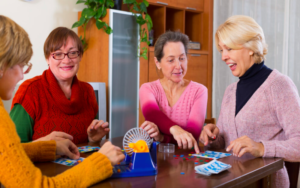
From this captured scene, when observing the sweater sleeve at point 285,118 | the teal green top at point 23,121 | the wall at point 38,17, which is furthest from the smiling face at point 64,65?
the wall at point 38,17

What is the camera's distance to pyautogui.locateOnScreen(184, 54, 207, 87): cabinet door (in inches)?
160

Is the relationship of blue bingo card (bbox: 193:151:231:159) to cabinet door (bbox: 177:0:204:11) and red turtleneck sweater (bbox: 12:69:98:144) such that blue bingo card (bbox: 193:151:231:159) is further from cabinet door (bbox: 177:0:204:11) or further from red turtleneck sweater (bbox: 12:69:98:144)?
cabinet door (bbox: 177:0:204:11)

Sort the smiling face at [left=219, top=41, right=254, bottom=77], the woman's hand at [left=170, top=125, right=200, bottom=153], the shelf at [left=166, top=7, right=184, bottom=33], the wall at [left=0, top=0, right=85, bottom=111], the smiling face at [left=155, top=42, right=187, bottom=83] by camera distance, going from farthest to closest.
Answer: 1. the shelf at [left=166, top=7, right=184, bottom=33]
2. the wall at [left=0, top=0, right=85, bottom=111]
3. the smiling face at [left=155, top=42, right=187, bottom=83]
4. the smiling face at [left=219, top=41, right=254, bottom=77]
5. the woman's hand at [left=170, top=125, right=200, bottom=153]

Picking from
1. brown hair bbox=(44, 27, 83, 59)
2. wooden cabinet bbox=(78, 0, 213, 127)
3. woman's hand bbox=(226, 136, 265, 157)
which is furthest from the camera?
wooden cabinet bbox=(78, 0, 213, 127)

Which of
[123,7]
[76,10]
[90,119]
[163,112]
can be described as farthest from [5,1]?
[163,112]

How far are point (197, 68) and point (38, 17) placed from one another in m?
2.14

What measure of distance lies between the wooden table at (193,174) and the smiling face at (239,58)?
526 millimetres

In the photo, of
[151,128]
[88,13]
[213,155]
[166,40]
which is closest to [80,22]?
[88,13]

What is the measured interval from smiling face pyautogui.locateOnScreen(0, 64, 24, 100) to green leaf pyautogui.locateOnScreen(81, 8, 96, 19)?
7.73 feet

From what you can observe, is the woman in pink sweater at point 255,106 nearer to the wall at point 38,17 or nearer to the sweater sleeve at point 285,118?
the sweater sleeve at point 285,118

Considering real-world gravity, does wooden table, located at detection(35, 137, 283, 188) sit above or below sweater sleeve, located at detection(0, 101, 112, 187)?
below

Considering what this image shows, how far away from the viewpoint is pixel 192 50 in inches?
163

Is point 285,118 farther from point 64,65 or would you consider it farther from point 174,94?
point 64,65

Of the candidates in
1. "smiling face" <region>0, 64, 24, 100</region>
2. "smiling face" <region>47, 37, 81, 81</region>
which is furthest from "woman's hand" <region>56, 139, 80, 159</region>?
"smiling face" <region>47, 37, 81, 81</region>
